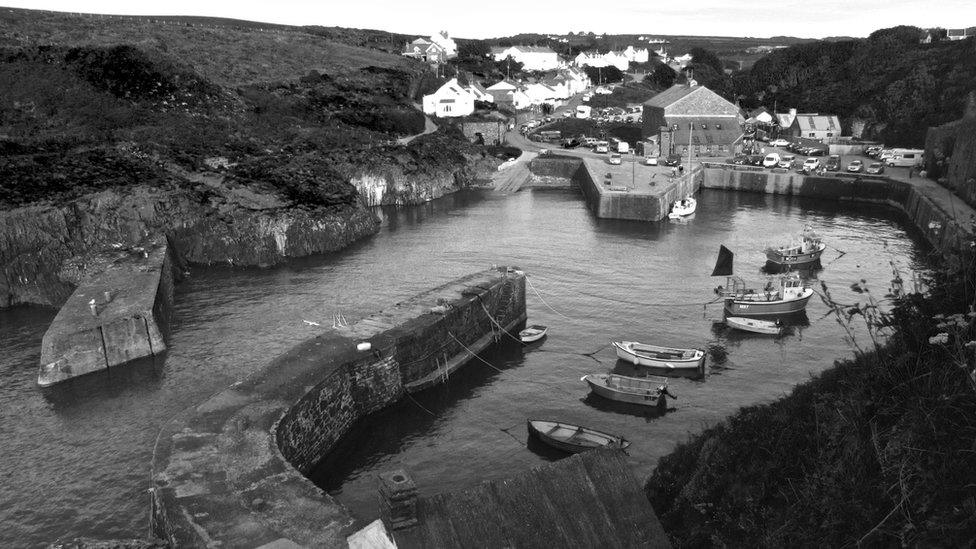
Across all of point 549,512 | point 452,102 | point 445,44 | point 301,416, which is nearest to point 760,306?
point 301,416

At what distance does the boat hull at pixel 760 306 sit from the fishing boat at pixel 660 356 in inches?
243

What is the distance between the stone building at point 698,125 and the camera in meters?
80.6

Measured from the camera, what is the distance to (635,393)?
28000 millimetres

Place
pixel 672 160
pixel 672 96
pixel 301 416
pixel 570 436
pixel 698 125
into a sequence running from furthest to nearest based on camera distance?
pixel 672 96, pixel 698 125, pixel 672 160, pixel 570 436, pixel 301 416

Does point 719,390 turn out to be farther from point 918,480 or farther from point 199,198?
point 199,198

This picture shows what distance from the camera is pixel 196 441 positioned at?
21.2 m

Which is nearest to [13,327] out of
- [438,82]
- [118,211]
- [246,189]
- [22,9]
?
[118,211]

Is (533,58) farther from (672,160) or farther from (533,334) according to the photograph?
(533,334)

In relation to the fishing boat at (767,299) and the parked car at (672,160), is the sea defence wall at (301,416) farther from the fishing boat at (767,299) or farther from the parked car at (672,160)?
the parked car at (672,160)

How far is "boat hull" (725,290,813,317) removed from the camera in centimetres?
3656

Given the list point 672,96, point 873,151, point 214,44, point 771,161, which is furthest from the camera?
point 214,44

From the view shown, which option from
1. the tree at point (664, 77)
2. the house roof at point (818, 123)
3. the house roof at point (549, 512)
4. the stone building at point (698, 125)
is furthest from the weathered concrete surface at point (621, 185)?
the tree at point (664, 77)

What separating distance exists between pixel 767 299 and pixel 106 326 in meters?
30.8

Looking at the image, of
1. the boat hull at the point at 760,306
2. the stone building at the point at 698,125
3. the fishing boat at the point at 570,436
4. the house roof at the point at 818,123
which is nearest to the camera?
the fishing boat at the point at 570,436
